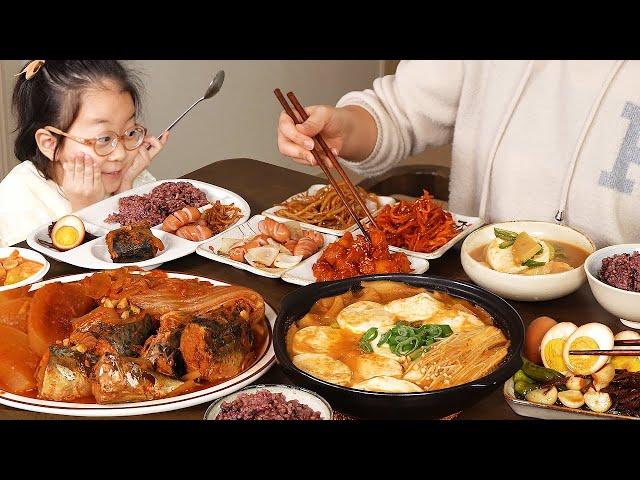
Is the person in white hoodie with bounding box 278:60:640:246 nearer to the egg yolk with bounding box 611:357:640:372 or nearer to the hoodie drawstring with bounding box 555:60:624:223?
the hoodie drawstring with bounding box 555:60:624:223

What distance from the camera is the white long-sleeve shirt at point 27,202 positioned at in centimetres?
296

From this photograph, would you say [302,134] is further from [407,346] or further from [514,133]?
[407,346]

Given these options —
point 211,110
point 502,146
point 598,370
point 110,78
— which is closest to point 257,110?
point 211,110

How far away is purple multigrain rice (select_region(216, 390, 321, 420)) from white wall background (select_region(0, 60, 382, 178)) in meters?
3.54

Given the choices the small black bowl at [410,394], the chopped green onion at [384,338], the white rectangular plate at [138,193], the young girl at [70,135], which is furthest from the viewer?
→ the young girl at [70,135]

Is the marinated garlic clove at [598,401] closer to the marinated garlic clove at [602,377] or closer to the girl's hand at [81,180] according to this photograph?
the marinated garlic clove at [602,377]

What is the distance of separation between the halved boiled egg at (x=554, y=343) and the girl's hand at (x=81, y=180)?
1930mm

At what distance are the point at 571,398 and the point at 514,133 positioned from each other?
1246mm

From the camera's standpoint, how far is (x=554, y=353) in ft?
5.64

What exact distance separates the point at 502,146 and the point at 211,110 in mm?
3378

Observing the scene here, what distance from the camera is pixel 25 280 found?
2064 millimetres

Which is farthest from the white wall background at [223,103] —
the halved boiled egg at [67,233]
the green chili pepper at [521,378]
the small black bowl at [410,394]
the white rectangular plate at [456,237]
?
the green chili pepper at [521,378]

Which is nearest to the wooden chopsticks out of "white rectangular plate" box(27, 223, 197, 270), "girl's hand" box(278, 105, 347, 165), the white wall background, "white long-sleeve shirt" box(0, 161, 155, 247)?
"girl's hand" box(278, 105, 347, 165)

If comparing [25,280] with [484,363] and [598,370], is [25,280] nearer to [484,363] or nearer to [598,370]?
[484,363]
